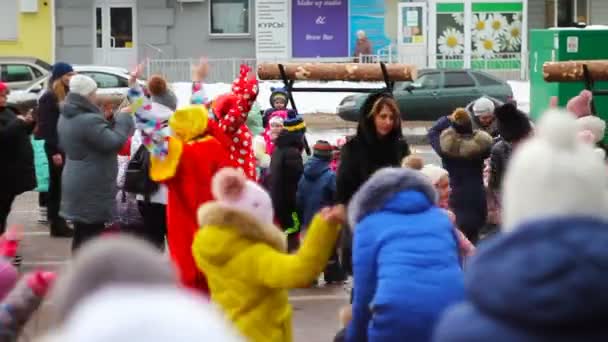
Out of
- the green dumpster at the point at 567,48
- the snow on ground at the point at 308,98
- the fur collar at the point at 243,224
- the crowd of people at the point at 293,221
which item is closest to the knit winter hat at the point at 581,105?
the crowd of people at the point at 293,221

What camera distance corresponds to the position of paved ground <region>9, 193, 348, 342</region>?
371 inches

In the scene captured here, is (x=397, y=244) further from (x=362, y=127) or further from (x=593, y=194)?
(x=362, y=127)

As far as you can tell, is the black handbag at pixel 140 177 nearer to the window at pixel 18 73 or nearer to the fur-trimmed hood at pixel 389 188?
the fur-trimmed hood at pixel 389 188

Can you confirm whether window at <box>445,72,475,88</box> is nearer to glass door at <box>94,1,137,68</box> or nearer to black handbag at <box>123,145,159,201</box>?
glass door at <box>94,1,137,68</box>

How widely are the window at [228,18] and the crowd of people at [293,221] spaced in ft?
83.0

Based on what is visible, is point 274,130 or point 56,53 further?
point 56,53

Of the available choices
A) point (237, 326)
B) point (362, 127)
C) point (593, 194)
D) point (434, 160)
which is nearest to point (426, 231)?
point (237, 326)

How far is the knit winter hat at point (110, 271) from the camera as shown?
277 centimetres

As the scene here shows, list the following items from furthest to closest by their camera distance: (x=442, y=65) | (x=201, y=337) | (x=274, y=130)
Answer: (x=442, y=65)
(x=274, y=130)
(x=201, y=337)

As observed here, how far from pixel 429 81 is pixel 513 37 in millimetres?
12239

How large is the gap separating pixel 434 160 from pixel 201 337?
1823 cm

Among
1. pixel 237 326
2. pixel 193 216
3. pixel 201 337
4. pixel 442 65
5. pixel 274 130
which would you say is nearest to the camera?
pixel 201 337

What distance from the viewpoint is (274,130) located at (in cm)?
1163

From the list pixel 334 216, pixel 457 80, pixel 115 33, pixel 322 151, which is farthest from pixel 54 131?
pixel 115 33
